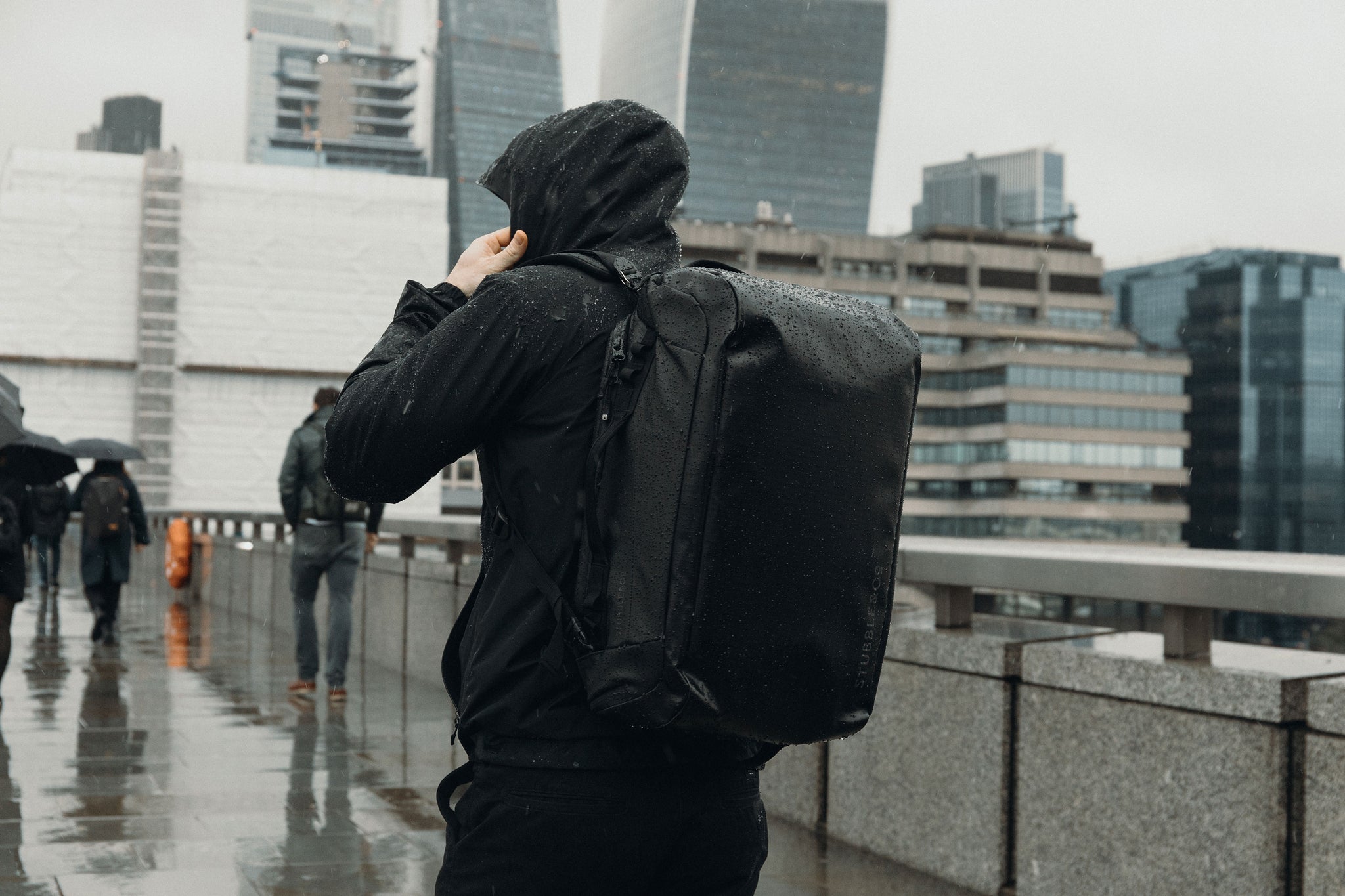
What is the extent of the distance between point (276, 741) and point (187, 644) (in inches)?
232

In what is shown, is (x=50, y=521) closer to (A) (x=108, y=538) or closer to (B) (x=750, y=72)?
(A) (x=108, y=538)

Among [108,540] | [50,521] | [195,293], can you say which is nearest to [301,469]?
[108,540]

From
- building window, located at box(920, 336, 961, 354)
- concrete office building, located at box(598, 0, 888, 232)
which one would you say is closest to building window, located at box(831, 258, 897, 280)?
building window, located at box(920, 336, 961, 354)

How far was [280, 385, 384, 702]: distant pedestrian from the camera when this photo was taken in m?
9.09

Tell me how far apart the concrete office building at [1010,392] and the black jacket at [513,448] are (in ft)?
337

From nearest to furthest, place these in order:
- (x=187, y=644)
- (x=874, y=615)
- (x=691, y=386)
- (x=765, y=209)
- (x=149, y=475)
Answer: (x=691, y=386)
(x=874, y=615)
(x=187, y=644)
(x=149, y=475)
(x=765, y=209)

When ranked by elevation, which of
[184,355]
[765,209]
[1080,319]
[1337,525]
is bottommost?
[1337,525]

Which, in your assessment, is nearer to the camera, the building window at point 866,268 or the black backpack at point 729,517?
the black backpack at point 729,517

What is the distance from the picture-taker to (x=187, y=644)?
42.8ft

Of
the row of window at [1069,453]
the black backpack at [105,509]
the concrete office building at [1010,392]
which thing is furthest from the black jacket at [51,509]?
the row of window at [1069,453]

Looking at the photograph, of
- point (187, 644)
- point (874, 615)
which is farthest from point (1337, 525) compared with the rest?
point (874, 615)

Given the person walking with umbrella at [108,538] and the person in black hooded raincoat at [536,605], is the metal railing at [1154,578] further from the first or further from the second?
the person walking with umbrella at [108,538]

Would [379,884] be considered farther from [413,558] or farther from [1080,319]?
[1080,319]

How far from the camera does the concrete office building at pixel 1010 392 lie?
110312 mm
